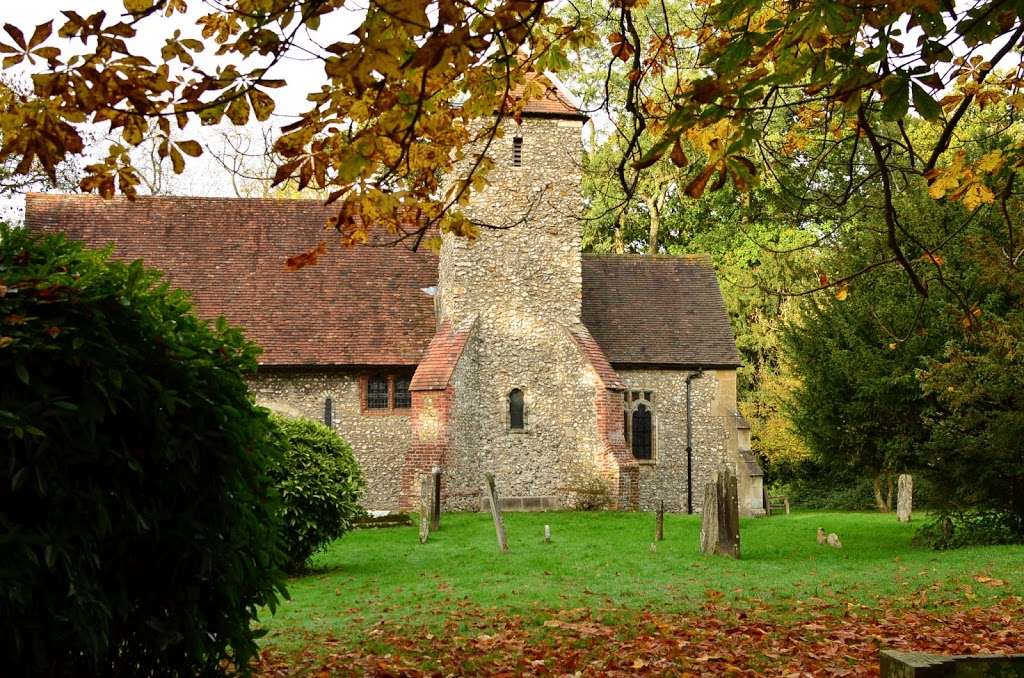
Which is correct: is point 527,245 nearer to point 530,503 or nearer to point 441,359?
point 441,359

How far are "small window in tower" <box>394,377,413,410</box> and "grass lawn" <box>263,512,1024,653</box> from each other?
234 inches

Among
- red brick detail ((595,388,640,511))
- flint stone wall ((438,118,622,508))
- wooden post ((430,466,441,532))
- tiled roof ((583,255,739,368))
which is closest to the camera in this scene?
wooden post ((430,466,441,532))

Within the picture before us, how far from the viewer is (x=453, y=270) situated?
2808cm

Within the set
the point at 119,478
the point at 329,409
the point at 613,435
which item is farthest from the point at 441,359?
the point at 119,478

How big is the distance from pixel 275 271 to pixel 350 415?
4.64 metres

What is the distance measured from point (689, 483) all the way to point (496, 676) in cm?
2363

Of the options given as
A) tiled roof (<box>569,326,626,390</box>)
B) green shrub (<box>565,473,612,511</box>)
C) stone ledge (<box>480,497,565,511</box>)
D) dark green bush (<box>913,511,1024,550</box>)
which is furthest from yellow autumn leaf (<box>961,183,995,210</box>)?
stone ledge (<box>480,497,565,511</box>)

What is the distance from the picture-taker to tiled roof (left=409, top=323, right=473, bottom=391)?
87.2ft

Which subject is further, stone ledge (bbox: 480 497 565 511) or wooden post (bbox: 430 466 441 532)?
stone ledge (bbox: 480 497 565 511)

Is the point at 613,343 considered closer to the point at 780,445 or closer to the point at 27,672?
the point at 780,445

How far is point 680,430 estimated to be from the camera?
30719 mm

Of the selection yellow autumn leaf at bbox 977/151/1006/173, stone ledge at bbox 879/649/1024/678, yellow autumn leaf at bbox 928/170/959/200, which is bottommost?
stone ledge at bbox 879/649/1024/678

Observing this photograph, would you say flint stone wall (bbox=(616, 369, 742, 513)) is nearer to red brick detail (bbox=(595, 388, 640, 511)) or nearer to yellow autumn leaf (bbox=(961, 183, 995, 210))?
red brick detail (bbox=(595, 388, 640, 511))

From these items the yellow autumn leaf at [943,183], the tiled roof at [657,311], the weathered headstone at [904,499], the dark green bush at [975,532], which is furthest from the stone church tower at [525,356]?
the yellow autumn leaf at [943,183]
